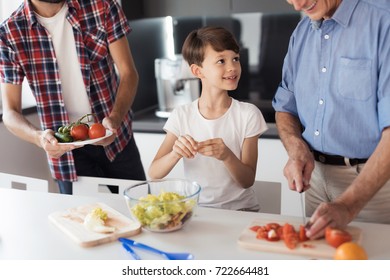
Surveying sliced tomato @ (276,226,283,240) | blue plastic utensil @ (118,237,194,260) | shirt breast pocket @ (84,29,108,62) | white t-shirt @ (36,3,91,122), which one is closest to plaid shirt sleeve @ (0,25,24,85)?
white t-shirt @ (36,3,91,122)

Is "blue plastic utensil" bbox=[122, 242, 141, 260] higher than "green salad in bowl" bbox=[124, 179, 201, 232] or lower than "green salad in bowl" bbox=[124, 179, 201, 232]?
lower

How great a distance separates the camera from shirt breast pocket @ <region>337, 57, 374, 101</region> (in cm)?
148

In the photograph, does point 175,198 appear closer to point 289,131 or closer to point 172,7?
point 289,131

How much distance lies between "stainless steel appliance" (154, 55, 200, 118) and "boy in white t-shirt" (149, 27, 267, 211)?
109 centimetres

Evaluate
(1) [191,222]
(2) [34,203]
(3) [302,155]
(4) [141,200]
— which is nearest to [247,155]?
(3) [302,155]

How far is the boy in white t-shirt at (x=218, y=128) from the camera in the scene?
179 centimetres

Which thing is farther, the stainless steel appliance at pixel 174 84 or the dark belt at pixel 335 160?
the stainless steel appliance at pixel 174 84

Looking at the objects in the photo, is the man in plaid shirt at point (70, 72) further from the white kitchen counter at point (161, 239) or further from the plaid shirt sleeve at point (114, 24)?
A: the white kitchen counter at point (161, 239)

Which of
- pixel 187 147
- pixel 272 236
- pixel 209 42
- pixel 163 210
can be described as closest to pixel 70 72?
pixel 209 42

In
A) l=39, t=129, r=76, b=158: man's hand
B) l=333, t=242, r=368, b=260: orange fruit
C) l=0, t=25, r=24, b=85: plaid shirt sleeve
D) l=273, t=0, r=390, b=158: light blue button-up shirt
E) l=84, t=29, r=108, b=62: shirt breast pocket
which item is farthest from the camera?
l=84, t=29, r=108, b=62: shirt breast pocket

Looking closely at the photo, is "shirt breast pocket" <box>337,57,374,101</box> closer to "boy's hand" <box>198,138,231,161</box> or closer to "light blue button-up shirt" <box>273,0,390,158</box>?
"light blue button-up shirt" <box>273,0,390,158</box>

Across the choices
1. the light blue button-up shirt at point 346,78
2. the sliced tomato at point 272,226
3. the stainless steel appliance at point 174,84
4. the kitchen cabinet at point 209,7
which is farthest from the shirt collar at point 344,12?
the stainless steel appliance at point 174,84

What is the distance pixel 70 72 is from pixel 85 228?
0.95m
